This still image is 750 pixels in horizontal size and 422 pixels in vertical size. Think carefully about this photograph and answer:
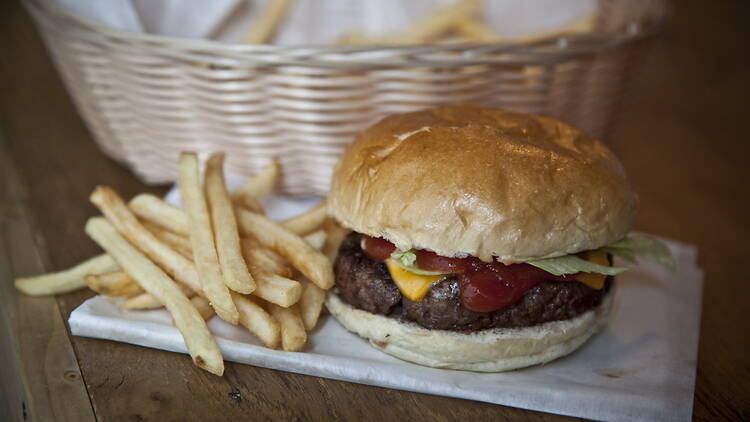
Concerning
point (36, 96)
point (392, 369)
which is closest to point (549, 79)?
point (392, 369)

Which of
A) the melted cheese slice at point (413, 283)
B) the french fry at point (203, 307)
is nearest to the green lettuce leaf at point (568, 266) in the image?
the melted cheese slice at point (413, 283)

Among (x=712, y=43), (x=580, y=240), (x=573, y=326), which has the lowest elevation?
(x=712, y=43)

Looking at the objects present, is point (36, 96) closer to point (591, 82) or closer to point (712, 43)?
point (591, 82)

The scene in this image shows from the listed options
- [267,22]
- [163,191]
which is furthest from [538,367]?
[267,22]

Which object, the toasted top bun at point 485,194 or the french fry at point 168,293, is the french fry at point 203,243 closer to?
the french fry at point 168,293

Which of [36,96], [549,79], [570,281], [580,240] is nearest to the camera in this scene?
[580,240]

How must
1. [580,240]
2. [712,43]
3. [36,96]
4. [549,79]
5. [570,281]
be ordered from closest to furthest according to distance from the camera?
[580,240] → [570,281] → [549,79] → [36,96] → [712,43]
